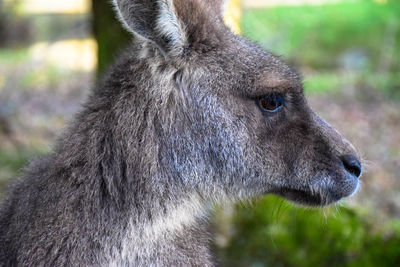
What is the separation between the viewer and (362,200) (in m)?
8.10

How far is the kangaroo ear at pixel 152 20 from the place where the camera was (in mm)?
3223

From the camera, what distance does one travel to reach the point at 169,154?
137 inches

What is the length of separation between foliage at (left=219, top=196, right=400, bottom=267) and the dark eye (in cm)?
225

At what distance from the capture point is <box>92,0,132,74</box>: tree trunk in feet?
20.6

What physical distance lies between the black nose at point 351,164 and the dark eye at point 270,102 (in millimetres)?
559

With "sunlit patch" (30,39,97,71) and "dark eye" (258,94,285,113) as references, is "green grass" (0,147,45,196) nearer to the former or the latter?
"dark eye" (258,94,285,113)

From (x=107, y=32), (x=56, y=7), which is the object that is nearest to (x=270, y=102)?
(x=107, y=32)

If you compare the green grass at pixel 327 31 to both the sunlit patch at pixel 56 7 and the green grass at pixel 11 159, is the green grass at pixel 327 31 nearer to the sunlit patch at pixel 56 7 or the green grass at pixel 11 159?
the sunlit patch at pixel 56 7

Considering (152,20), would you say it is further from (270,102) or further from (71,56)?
(71,56)

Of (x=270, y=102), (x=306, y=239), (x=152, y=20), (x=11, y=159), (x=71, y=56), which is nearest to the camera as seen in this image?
(x=152, y=20)

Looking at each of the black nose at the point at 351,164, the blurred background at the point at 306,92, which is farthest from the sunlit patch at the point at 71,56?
the black nose at the point at 351,164

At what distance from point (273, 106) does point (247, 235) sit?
328 centimetres

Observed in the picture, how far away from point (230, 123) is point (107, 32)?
3250 millimetres

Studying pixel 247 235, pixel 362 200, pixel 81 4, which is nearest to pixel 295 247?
pixel 247 235
